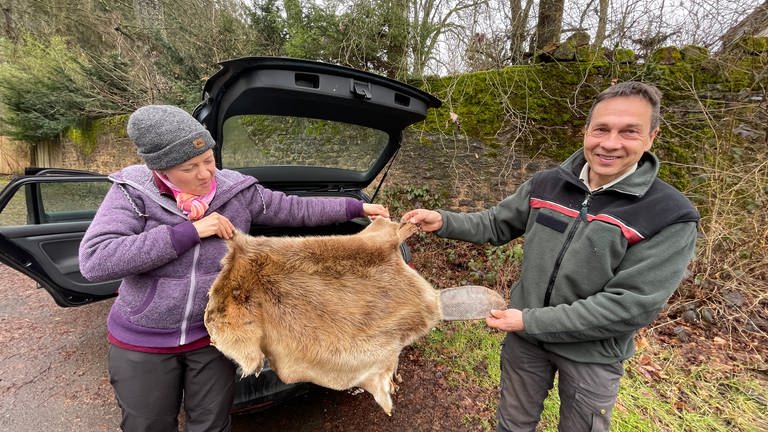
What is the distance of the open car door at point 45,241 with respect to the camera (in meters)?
2.50

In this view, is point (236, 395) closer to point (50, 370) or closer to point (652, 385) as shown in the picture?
point (50, 370)

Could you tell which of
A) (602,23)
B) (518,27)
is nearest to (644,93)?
(602,23)

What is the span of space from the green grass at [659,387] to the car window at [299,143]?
6.96ft

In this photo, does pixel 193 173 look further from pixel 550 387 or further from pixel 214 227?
pixel 550 387

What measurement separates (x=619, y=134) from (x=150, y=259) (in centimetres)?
206

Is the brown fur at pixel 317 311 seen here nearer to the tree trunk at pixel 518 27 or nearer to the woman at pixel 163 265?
the woman at pixel 163 265

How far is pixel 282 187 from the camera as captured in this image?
9.68ft

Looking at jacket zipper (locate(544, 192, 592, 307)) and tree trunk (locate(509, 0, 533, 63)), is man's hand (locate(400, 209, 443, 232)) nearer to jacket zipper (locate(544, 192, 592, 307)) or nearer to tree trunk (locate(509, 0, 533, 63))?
jacket zipper (locate(544, 192, 592, 307))

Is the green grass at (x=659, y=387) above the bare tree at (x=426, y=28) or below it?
below

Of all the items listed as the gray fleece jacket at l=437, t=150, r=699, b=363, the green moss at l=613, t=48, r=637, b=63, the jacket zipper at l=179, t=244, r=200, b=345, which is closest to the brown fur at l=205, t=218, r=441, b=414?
the jacket zipper at l=179, t=244, r=200, b=345

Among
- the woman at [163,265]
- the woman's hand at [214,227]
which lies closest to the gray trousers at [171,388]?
the woman at [163,265]

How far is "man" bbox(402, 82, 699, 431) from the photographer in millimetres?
1343

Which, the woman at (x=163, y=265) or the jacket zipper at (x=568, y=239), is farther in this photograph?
the jacket zipper at (x=568, y=239)

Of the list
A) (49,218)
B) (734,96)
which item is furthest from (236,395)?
(734,96)
